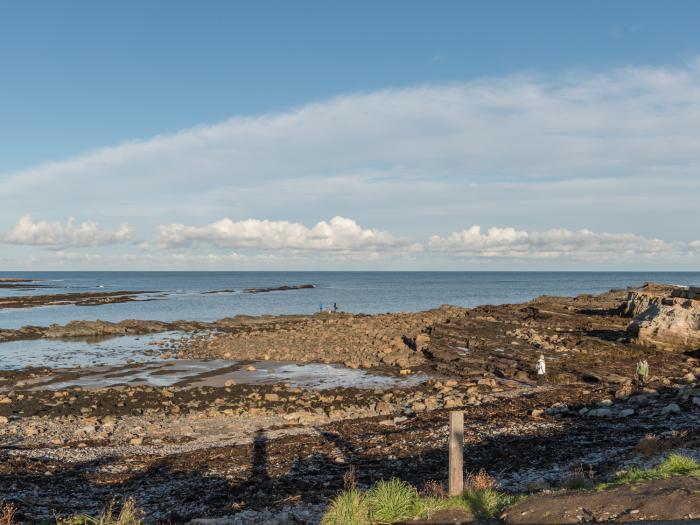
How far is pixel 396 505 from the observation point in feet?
30.2

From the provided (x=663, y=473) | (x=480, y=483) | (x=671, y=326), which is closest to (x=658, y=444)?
(x=663, y=473)

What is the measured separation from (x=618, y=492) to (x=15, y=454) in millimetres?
14818

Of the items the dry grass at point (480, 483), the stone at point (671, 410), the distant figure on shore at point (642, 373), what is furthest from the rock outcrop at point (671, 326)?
the dry grass at point (480, 483)

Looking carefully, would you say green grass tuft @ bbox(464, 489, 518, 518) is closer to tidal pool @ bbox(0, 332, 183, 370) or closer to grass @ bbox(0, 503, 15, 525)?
grass @ bbox(0, 503, 15, 525)

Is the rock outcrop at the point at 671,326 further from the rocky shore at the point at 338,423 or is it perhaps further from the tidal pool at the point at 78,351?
the tidal pool at the point at 78,351

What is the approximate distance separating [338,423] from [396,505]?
9895 mm

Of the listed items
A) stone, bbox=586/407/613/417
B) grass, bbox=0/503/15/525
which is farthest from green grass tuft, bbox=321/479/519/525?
stone, bbox=586/407/613/417

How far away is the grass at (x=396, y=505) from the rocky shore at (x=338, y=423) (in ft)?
4.59

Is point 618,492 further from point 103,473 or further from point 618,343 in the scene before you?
point 618,343

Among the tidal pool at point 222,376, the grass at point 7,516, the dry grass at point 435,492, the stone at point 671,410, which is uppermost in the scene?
the dry grass at point 435,492

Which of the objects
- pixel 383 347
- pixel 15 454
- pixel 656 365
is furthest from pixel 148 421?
pixel 656 365

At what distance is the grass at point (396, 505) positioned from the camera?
8.75 metres

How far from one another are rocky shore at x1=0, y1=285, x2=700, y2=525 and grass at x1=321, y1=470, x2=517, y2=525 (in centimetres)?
140

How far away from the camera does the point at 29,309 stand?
7475cm
